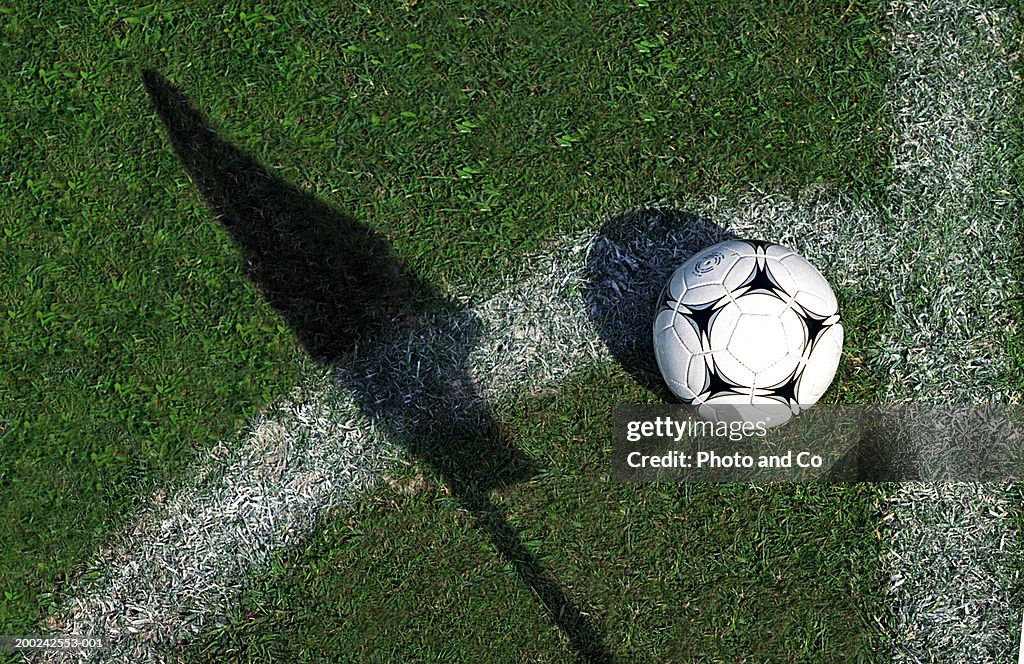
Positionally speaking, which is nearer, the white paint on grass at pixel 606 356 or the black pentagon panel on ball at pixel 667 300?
the black pentagon panel on ball at pixel 667 300

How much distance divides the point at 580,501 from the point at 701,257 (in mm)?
1620

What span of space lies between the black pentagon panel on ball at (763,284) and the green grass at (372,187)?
3.63ft

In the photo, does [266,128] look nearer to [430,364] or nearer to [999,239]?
[430,364]

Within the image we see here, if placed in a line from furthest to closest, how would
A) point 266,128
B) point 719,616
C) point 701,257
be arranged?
1. point 266,128
2. point 719,616
3. point 701,257

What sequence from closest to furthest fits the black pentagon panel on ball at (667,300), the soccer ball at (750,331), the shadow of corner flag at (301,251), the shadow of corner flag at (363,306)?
the soccer ball at (750,331) < the black pentagon panel on ball at (667,300) < the shadow of corner flag at (363,306) < the shadow of corner flag at (301,251)

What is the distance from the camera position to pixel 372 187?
17.0 ft

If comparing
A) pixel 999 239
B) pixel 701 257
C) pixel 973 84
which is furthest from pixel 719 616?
pixel 973 84

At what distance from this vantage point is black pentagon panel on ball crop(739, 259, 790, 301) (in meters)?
4.12

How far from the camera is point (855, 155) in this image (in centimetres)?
511

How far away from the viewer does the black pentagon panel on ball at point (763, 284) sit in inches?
162

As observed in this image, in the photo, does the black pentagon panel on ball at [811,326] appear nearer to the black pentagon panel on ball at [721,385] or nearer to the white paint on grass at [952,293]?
the black pentagon panel on ball at [721,385]

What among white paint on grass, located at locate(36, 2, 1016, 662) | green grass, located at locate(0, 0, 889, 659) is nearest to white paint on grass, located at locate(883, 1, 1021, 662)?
white paint on grass, located at locate(36, 2, 1016, 662)

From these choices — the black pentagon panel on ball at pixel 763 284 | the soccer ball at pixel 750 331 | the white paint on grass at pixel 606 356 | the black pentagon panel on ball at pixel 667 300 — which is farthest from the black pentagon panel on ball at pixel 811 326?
the white paint on grass at pixel 606 356

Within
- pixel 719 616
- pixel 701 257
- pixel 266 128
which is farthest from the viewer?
pixel 266 128
